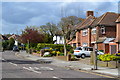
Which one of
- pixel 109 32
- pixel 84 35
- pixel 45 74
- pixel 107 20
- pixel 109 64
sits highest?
pixel 107 20

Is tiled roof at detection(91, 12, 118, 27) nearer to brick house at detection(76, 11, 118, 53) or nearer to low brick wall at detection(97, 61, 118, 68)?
brick house at detection(76, 11, 118, 53)

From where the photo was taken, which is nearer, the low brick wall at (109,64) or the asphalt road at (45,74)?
the asphalt road at (45,74)

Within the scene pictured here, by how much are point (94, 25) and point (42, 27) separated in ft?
156

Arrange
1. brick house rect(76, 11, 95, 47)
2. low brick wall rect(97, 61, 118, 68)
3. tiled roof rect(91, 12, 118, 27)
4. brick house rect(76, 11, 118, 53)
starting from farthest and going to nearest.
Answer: brick house rect(76, 11, 95, 47) < tiled roof rect(91, 12, 118, 27) < brick house rect(76, 11, 118, 53) < low brick wall rect(97, 61, 118, 68)

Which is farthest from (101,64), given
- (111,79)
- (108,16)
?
(108,16)

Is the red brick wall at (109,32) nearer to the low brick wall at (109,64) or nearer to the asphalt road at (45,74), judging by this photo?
the low brick wall at (109,64)

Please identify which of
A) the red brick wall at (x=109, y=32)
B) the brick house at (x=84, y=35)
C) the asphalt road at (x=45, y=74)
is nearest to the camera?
the asphalt road at (x=45, y=74)

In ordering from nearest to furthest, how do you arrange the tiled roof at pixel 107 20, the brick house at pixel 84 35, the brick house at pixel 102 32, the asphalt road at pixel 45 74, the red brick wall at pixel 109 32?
the asphalt road at pixel 45 74
the brick house at pixel 102 32
the tiled roof at pixel 107 20
the red brick wall at pixel 109 32
the brick house at pixel 84 35

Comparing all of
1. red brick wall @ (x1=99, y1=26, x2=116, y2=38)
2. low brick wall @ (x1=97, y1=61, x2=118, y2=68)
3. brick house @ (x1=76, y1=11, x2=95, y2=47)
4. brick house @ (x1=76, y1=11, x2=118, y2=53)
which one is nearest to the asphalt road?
low brick wall @ (x1=97, y1=61, x2=118, y2=68)

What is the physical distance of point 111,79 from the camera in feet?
40.6

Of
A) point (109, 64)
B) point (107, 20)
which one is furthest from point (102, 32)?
point (109, 64)

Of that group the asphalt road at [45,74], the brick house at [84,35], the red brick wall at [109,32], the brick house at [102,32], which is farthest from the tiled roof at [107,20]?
the asphalt road at [45,74]

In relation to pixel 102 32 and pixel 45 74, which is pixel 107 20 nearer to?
pixel 102 32

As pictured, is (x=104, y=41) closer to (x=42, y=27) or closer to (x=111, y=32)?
(x=111, y=32)
